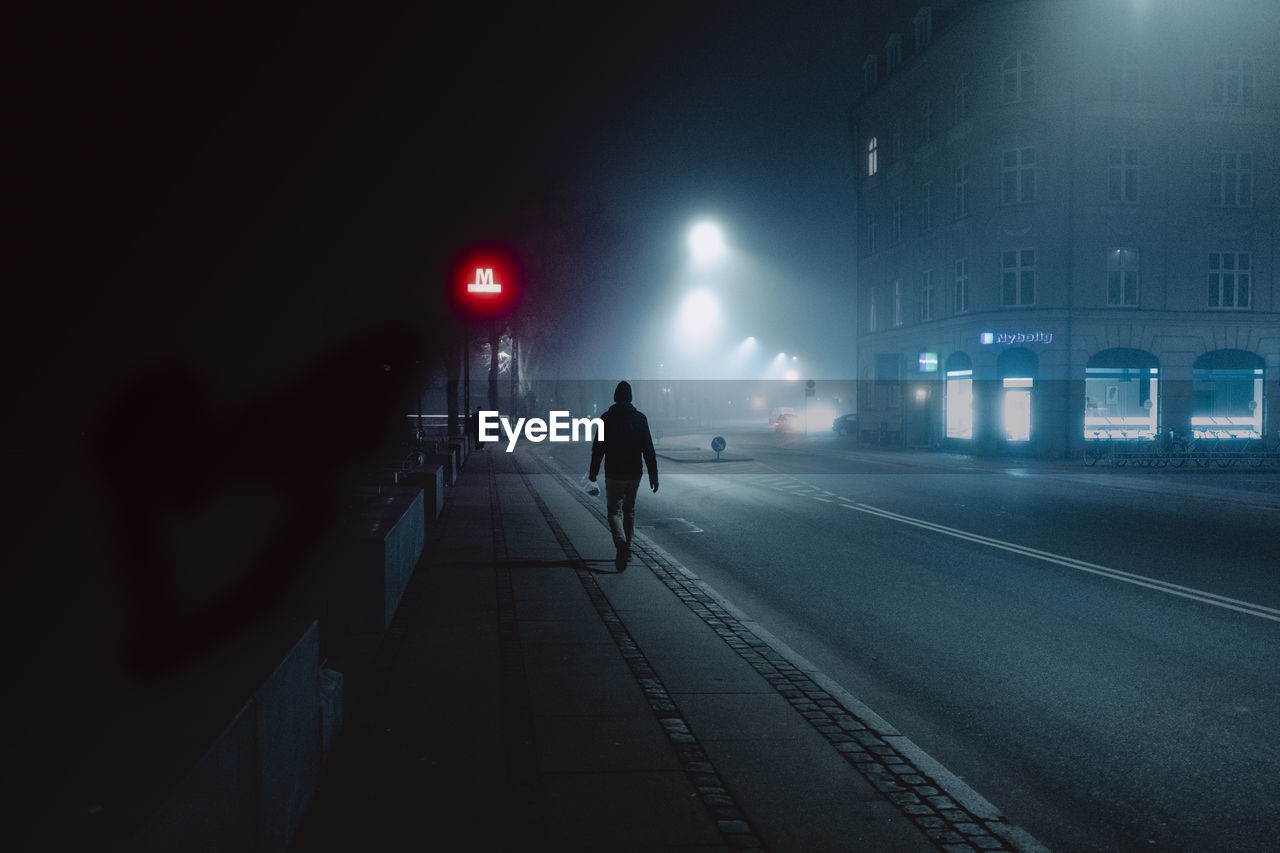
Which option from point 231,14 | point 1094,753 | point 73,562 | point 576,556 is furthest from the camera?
point 576,556

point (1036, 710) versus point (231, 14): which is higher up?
point (231, 14)

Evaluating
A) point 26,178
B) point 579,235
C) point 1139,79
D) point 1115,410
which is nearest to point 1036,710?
point 26,178

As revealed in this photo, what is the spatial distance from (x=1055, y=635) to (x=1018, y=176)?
33.7 m

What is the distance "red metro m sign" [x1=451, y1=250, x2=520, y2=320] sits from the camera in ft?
63.0

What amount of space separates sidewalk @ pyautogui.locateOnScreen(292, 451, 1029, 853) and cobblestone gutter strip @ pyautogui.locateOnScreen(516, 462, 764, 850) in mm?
12

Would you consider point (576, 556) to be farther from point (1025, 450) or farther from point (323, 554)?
point (1025, 450)

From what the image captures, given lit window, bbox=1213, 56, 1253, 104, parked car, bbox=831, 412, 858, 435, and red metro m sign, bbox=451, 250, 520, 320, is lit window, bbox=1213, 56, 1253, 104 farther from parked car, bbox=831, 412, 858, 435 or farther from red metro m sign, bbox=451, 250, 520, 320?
red metro m sign, bbox=451, 250, 520, 320

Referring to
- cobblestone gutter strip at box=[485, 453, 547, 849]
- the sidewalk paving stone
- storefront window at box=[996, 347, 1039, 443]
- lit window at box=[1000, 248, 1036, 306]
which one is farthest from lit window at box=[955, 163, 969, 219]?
cobblestone gutter strip at box=[485, 453, 547, 849]

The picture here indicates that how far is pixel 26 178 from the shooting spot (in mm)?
4637

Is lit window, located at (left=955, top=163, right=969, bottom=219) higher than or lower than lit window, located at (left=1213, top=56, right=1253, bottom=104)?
lower

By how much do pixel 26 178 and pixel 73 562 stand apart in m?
2.23

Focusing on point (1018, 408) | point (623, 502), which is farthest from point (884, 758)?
point (1018, 408)

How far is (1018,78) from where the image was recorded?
3788 centimetres

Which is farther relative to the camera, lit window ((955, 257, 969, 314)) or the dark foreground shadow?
lit window ((955, 257, 969, 314))
